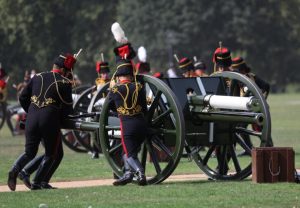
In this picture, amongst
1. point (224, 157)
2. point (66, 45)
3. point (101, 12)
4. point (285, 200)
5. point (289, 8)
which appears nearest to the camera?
point (285, 200)

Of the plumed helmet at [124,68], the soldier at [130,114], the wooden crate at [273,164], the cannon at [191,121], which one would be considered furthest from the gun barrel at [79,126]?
the wooden crate at [273,164]

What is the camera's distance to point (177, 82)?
1422 centimetres

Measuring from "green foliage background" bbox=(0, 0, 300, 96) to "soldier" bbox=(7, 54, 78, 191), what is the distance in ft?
177

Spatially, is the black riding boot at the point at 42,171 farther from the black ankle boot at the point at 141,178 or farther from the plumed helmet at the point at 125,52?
the plumed helmet at the point at 125,52

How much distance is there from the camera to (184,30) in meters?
79.2

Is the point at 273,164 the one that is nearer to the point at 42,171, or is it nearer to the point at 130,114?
the point at 130,114

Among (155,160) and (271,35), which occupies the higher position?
(271,35)

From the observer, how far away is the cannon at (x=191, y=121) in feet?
43.8

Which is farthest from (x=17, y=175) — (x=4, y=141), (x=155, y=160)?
(x=4, y=141)

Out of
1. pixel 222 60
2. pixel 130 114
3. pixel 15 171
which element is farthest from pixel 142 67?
pixel 15 171

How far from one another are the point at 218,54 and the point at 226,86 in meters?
1.01

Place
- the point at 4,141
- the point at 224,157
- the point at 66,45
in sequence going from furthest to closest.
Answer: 1. the point at 66,45
2. the point at 4,141
3. the point at 224,157

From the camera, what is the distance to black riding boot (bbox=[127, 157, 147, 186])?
13.5 meters

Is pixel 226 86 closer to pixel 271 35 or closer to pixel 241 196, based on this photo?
pixel 241 196
